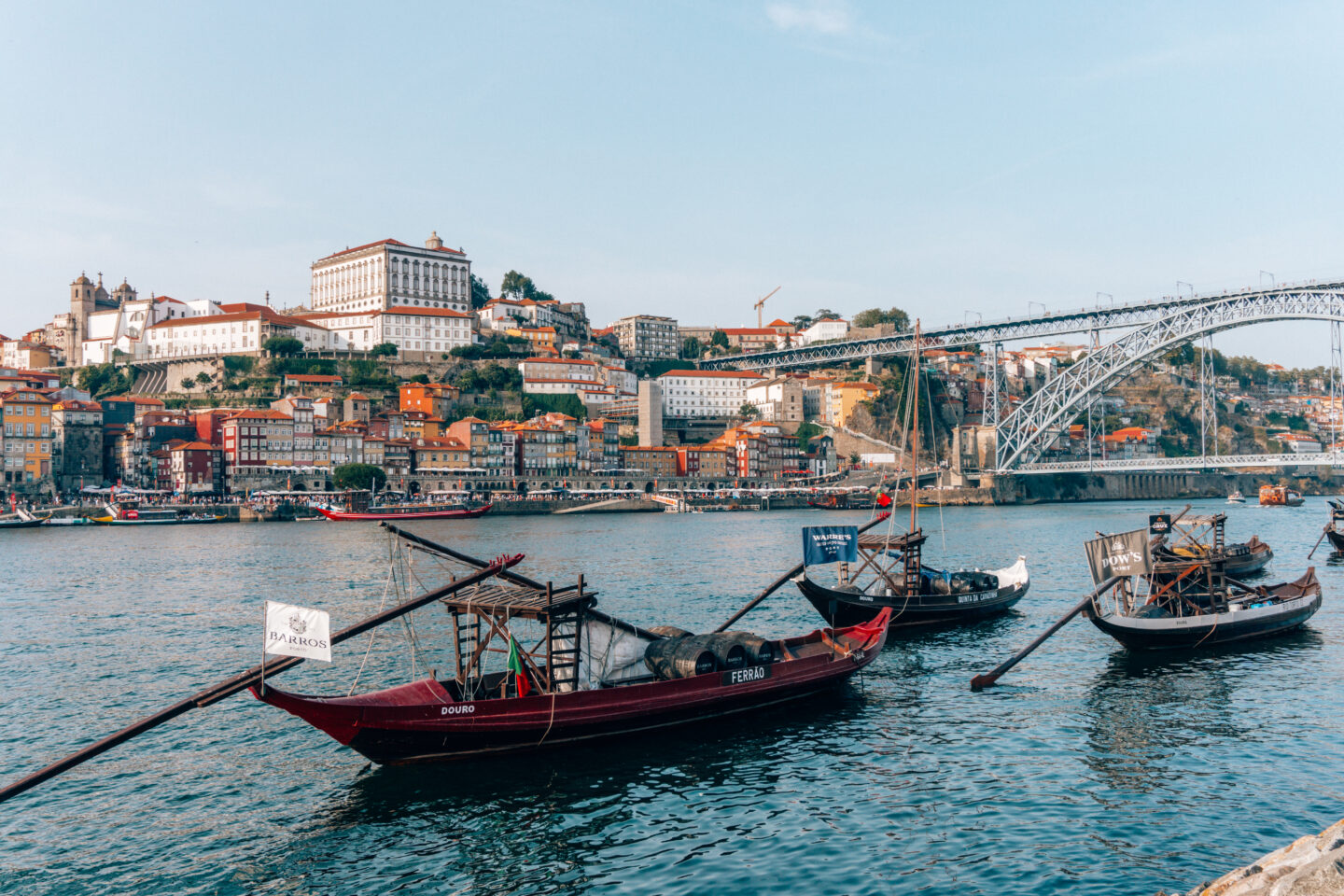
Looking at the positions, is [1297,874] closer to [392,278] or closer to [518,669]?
[518,669]

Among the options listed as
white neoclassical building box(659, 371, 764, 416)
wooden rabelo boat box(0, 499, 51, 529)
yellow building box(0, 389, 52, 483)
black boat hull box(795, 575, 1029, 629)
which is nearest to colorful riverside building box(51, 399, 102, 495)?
yellow building box(0, 389, 52, 483)

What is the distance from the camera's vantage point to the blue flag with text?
19438 millimetres

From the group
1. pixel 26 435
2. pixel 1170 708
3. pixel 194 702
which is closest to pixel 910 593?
pixel 1170 708

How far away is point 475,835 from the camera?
11180 millimetres

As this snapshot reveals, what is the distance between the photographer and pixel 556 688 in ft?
47.0

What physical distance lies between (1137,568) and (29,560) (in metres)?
43.5

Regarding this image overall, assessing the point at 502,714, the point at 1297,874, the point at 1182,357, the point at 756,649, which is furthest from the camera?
the point at 1182,357

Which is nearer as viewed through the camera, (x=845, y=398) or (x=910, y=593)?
(x=910, y=593)

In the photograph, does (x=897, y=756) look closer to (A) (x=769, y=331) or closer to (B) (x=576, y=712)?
(B) (x=576, y=712)

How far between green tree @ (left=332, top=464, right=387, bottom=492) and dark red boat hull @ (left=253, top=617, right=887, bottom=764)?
2617 inches

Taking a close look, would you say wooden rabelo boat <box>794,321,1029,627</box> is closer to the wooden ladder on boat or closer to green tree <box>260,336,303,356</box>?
the wooden ladder on boat

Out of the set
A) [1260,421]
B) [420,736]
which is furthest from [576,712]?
[1260,421]

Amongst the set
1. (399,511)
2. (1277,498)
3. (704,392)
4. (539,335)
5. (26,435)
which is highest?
(539,335)

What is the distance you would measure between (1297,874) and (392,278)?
114m
